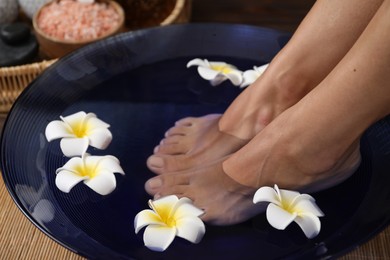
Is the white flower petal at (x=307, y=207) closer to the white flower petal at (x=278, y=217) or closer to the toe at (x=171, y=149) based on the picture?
the white flower petal at (x=278, y=217)

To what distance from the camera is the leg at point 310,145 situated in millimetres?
837

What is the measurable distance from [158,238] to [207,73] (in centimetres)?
47

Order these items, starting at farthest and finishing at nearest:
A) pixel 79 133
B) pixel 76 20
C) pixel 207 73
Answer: pixel 76 20, pixel 207 73, pixel 79 133

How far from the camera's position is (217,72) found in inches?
50.3

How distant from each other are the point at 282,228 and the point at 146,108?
17.3 inches

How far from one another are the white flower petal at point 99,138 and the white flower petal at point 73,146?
2cm

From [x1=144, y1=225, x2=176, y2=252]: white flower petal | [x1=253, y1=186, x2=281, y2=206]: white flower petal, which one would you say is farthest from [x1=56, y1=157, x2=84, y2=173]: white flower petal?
[x1=253, y1=186, x2=281, y2=206]: white flower petal

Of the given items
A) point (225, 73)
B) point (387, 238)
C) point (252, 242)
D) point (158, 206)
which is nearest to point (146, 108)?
point (225, 73)

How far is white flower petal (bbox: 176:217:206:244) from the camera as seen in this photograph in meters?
0.93

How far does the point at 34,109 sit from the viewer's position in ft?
3.73

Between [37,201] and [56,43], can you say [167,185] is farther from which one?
[56,43]

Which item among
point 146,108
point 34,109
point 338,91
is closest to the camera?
point 338,91

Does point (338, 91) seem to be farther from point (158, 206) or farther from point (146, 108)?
point (146, 108)

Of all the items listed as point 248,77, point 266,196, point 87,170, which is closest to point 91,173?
point 87,170
